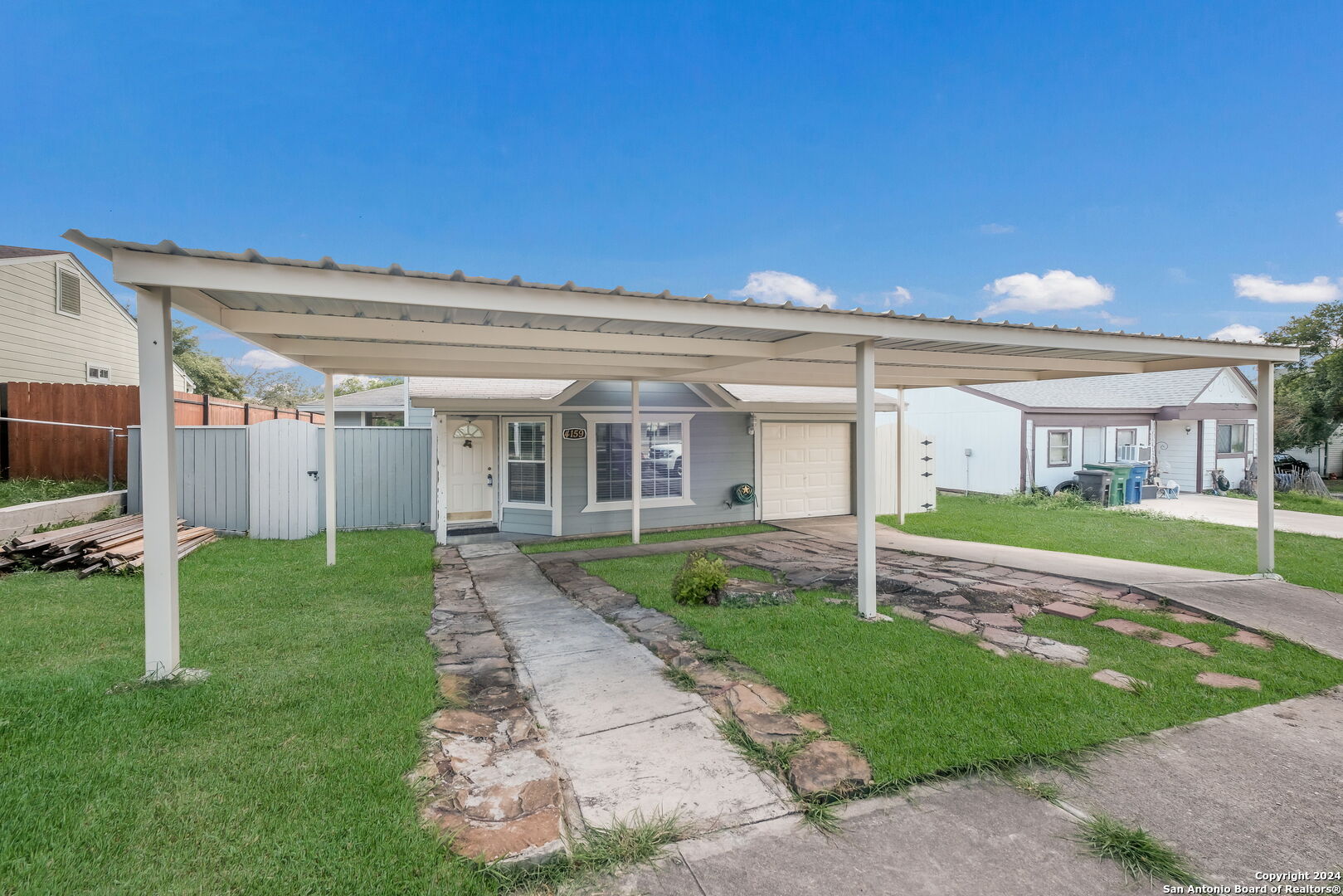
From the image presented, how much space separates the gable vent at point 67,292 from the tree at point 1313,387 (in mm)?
32317

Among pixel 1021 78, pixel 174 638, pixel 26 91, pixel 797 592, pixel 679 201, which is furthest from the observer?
pixel 679 201

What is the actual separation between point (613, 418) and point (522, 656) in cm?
617

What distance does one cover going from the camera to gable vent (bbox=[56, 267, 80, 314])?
12656 millimetres

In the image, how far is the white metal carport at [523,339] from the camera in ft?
11.1

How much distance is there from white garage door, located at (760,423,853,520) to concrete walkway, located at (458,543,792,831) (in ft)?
22.2

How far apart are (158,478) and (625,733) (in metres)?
3.00

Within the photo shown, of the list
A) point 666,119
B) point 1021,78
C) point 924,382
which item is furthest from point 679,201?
point 924,382

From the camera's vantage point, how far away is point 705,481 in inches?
434

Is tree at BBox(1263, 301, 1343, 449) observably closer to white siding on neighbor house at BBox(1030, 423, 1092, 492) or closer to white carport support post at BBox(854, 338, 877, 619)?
white siding on neighbor house at BBox(1030, 423, 1092, 492)

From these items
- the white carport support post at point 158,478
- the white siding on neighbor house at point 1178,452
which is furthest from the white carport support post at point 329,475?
the white siding on neighbor house at point 1178,452

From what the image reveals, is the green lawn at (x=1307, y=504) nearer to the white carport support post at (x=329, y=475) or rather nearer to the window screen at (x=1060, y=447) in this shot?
the window screen at (x=1060, y=447)

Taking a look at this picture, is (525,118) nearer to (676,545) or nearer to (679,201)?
(679,201)

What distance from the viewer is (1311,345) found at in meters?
22.8

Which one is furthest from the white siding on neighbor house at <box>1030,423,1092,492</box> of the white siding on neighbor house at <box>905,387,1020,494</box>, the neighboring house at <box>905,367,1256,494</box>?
the white siding on neighbor house at <box>905,387,1020,494</box>
